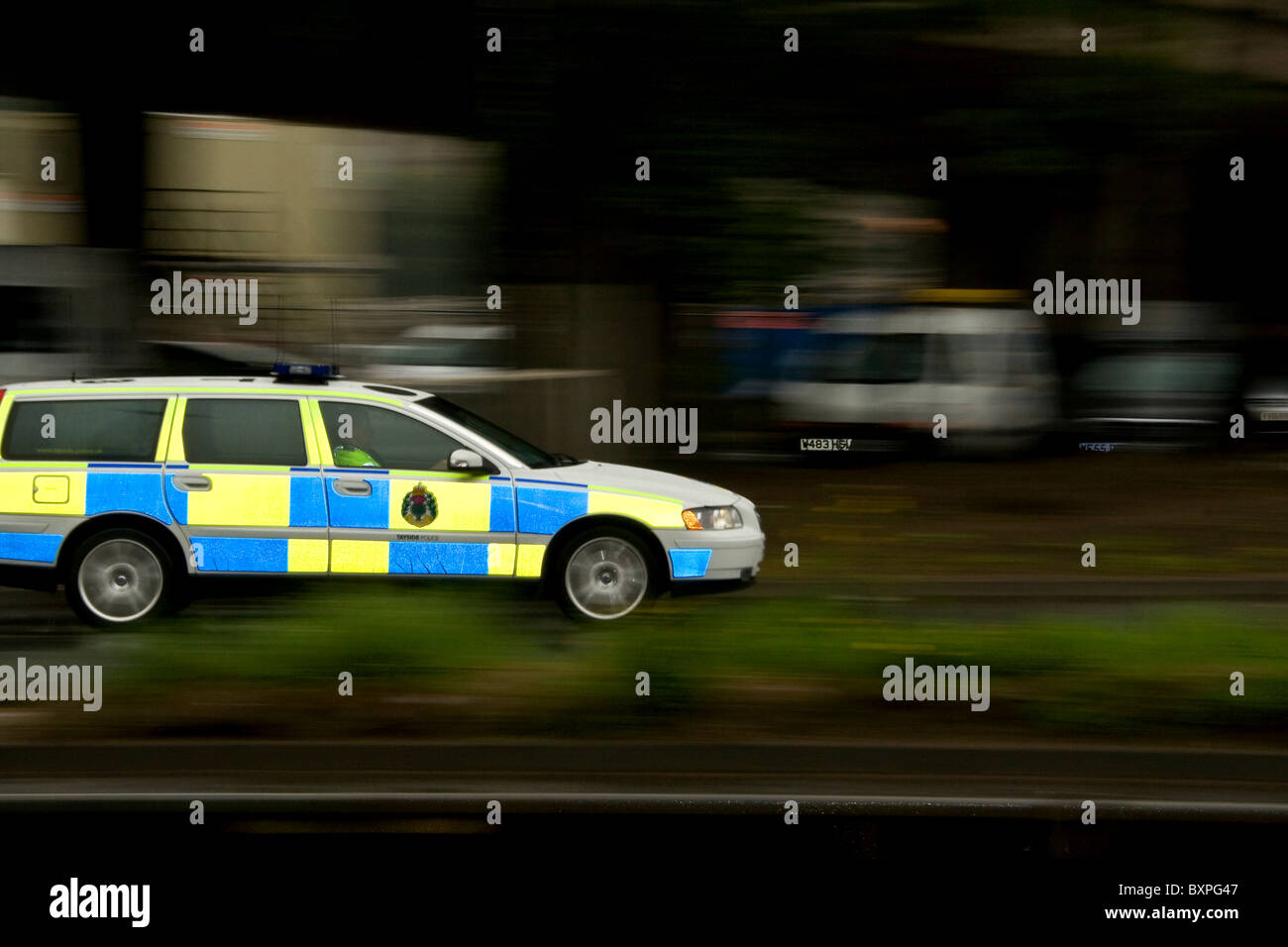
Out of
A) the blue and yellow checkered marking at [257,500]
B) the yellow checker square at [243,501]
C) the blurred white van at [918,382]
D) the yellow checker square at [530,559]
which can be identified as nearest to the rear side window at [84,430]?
the blue and yellow checkered marking at [257,500]

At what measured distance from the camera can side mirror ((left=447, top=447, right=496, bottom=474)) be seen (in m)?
8.51

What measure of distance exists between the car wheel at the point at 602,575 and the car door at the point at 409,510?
316mm

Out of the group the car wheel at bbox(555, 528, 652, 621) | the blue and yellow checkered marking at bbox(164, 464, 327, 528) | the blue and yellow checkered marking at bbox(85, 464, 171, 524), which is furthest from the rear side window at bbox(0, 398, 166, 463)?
the car wheel at bbox(555, 528, 652, 621)

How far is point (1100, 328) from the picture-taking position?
54.8 feet

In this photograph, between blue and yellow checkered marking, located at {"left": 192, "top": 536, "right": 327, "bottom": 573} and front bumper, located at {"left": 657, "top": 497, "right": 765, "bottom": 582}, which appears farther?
front bumper, located at {"left": 657, "top": 497, "right": 765, "bottom": 582}

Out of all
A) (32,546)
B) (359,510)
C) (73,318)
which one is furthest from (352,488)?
(73,318)

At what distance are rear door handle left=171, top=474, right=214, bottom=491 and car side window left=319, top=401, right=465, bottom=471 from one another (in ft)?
2.21

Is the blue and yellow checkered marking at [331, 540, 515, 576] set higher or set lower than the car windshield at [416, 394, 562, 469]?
lower

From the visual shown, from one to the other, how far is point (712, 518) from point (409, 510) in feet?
5.30

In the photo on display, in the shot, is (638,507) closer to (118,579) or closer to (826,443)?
(118,579)

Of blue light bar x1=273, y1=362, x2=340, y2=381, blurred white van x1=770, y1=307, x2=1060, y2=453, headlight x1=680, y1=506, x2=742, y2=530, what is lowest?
headlight x1=680, y1=506, x2=742, y2=530

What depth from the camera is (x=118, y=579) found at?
8.37m

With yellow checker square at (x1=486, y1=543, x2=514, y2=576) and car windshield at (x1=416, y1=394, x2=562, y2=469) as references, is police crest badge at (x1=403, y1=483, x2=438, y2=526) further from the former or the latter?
car windshield at (x1=416, y1=394, x2=562, y2=469)
